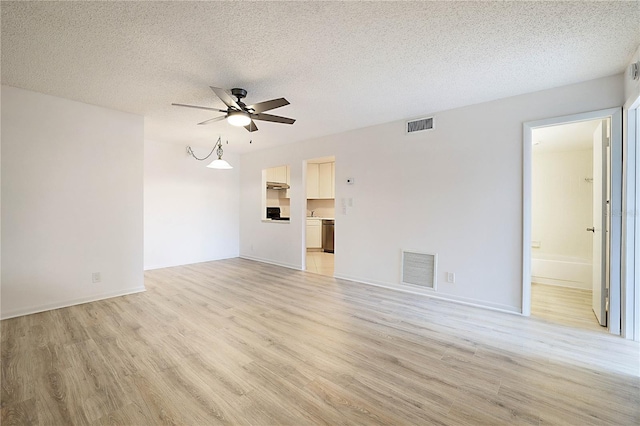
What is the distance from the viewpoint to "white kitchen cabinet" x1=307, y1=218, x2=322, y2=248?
311 inches

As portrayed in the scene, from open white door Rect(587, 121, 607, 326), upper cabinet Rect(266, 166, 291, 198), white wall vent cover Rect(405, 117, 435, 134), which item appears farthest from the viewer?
upper cabinet Rect(266, 166, 291, 198)

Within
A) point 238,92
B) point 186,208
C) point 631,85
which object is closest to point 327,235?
point 186,208

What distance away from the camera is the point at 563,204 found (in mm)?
5043

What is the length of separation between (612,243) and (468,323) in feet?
5.36

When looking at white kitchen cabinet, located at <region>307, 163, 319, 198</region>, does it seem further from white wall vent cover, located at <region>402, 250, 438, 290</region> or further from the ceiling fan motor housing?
the ceiling fan motor housing

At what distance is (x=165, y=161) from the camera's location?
220 inches

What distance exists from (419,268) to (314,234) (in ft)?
14.4

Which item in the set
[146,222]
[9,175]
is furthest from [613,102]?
[146,222]

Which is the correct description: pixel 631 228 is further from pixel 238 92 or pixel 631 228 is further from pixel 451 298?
pixel 238 92

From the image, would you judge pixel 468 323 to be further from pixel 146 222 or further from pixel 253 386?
pixel 146 222

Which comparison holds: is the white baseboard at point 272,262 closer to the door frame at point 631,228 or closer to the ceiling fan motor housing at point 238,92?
the ceiling fan motor housing at point 238,92

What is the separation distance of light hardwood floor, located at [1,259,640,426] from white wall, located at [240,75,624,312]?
0.63 meters

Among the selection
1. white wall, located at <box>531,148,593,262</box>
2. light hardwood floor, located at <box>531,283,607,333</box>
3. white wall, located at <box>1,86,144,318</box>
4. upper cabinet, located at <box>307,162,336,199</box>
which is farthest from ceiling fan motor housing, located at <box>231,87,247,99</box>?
white wall, located at <box>531,148,593,262</box>

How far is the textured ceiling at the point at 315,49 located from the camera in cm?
185
